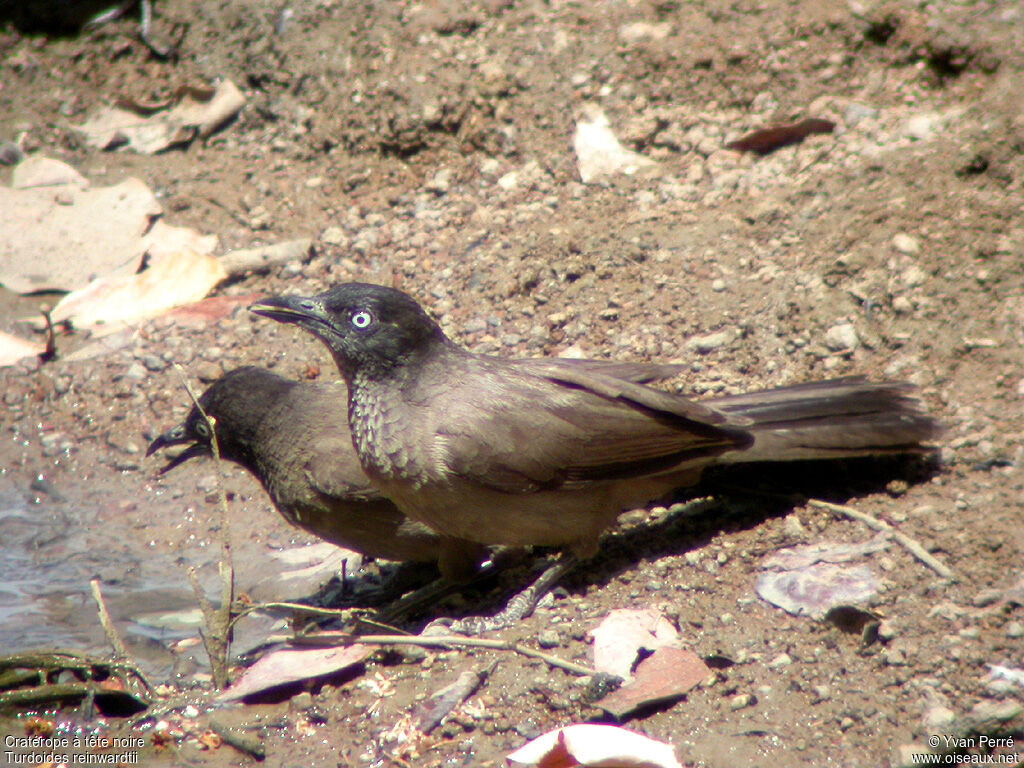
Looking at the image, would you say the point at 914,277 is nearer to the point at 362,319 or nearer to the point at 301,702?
the point at 362,319

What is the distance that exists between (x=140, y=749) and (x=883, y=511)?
124 inches

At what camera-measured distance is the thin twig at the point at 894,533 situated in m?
4.16

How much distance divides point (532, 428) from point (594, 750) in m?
1.43

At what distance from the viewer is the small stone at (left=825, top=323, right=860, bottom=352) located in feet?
17.4

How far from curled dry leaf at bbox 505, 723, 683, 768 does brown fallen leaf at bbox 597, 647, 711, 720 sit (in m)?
0.11

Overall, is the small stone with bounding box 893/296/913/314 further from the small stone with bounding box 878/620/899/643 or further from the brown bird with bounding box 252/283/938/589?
the small stone with bounding box 878/620/899/643

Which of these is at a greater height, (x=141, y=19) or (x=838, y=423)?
(x=141, y=19)

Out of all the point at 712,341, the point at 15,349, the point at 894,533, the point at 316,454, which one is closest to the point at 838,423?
the point at 894,533

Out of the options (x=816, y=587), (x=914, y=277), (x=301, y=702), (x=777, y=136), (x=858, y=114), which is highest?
(x=858, y=114)

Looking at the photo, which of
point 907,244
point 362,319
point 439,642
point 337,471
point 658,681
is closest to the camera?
point 658,681

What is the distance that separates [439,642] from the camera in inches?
166

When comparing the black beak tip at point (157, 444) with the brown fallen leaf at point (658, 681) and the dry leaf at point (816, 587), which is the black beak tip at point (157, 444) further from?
the dry leaf at point (816, 587)

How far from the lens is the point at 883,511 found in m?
4.58

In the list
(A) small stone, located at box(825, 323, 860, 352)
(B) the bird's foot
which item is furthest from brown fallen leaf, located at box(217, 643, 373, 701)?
(A) small stone, located at box(825, 323, 860, 352)
